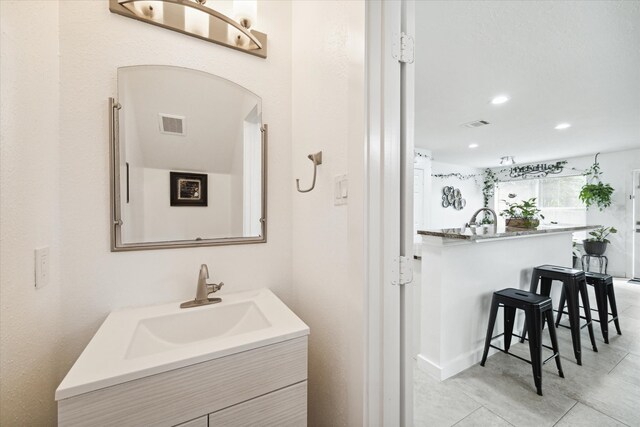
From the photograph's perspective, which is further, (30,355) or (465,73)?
(465,73)

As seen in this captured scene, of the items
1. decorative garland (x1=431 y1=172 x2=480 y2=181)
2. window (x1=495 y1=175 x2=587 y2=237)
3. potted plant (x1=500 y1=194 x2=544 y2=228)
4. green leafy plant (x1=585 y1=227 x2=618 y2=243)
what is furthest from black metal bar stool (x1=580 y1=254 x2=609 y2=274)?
potted plant (x1=500 y1=194 x2=544 y2=228)

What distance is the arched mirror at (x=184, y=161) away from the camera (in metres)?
1.10

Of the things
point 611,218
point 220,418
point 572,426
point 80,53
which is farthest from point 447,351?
point 611,218

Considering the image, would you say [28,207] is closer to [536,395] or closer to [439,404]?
[439,404]

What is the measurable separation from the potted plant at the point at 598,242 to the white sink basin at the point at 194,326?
6.57 meters

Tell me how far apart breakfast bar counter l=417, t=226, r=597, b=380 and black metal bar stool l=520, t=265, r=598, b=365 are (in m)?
0.34

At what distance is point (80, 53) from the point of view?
3.32 feet

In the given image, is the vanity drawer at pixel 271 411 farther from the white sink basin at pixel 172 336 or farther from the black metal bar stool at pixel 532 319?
the black metal bar stool at pixel 532 319

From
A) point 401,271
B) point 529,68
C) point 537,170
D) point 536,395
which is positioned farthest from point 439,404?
point 537,170

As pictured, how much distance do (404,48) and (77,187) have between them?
1326 millimetres

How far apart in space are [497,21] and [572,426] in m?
2.46

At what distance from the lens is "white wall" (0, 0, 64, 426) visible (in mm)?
679

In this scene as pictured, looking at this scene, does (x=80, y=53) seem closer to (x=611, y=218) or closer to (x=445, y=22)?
(x=445, y=22)

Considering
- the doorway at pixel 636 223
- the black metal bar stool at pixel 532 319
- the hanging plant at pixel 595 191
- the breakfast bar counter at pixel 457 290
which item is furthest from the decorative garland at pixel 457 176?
the black metal bar stool at pixel 532 319
